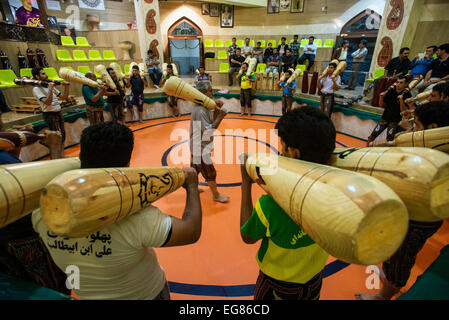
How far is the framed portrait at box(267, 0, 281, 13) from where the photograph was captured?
11.9 metres

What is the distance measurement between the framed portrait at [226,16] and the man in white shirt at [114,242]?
45.6ft

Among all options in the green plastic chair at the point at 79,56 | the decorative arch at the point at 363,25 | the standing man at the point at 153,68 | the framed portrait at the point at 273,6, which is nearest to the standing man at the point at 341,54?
the decorative arch at the point at 363,25

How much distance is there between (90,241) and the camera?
855 millimetres

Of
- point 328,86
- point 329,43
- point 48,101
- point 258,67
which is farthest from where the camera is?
point 329,43

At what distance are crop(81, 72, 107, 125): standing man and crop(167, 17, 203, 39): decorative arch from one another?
9.39 m

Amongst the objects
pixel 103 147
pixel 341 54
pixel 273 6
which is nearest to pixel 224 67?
pixel 341 54

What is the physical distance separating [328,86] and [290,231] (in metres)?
5.90

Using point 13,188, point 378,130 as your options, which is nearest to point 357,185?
point 13,188

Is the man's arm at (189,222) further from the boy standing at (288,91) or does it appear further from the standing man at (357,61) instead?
the standing man at (357,61)

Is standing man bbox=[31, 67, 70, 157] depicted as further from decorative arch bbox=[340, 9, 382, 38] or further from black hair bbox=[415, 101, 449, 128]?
decorative arch bbox=[340, 9, 382, 38]

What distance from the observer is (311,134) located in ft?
2.82

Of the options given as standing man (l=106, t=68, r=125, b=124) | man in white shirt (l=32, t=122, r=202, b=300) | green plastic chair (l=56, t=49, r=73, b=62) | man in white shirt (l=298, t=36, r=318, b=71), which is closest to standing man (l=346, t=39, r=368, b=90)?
man in white shirt (l=298, t=36, r=318, b=71)

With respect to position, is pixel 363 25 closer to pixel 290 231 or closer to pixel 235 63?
pixel 235 63
